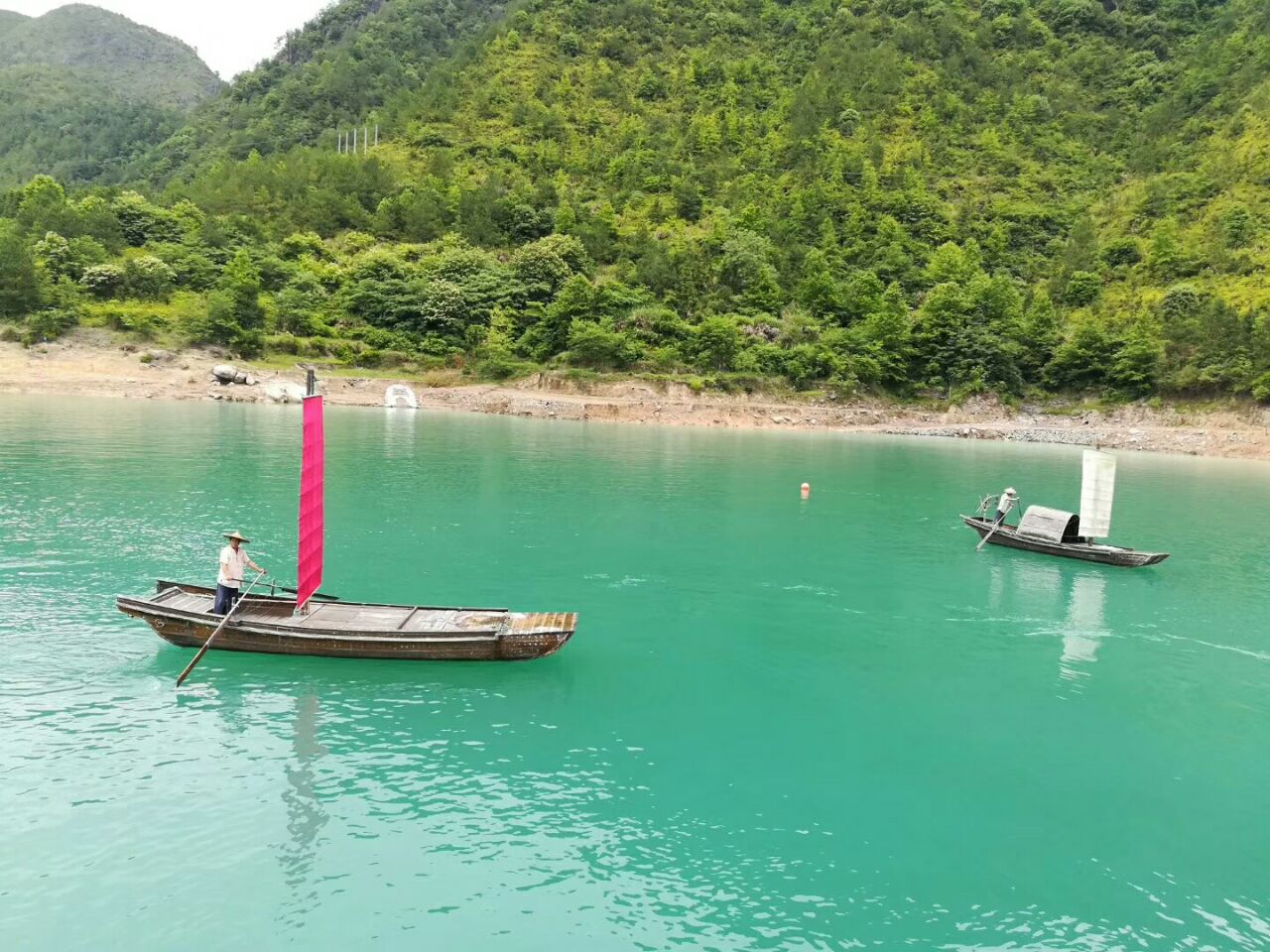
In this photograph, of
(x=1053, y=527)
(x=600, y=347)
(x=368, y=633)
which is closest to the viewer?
(x=368, y=633)

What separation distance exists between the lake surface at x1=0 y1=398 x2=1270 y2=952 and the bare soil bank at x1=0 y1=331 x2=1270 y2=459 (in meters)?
54.9

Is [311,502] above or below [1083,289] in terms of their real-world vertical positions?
below

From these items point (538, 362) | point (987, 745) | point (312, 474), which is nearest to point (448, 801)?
point (312, 474)

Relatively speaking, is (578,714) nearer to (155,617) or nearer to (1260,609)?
(155,617)

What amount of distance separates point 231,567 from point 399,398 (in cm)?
7267

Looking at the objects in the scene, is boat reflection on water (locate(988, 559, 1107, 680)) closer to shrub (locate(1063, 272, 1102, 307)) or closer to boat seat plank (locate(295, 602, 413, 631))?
boat seat plank (locate(295, 602, 413, 631))

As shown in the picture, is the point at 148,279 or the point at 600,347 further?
the point at 148,279

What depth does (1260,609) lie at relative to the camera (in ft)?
94.0

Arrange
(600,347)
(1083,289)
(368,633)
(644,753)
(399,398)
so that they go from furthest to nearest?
(1083,289) → (600,347) → (399,398) → (368,633) → (644,753)

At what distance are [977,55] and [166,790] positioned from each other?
193 metres

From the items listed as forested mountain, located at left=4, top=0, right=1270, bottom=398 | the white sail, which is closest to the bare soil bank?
forested mountain, located at left=4, top=0, right=1270, bottom=398

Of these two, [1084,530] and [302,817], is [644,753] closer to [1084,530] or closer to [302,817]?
[302,817]

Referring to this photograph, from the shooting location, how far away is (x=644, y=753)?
15.7m

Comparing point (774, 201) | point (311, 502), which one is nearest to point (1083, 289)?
point (774, 201)
